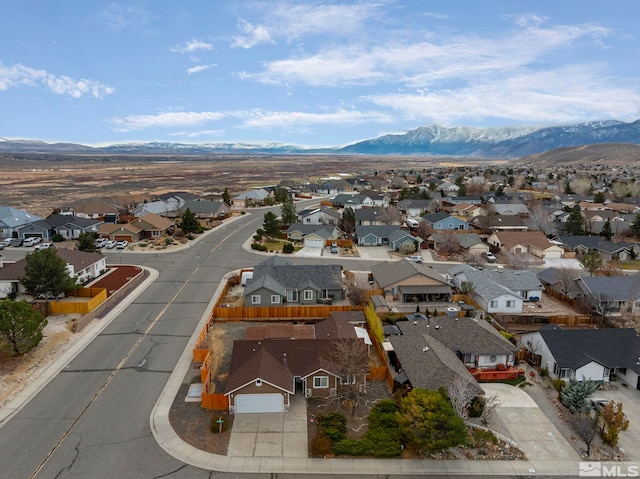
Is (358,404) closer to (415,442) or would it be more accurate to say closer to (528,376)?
(415,442)

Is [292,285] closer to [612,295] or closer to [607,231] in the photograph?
[612,295]

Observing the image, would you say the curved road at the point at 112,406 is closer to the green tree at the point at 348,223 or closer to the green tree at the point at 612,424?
the green tree at the point at 612,424

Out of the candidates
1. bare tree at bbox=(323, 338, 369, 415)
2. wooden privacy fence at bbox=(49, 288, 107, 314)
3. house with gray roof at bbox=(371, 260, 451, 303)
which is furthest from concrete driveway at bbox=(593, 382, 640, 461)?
wooden privacy fence at bbox=(49, 288, 107, 314)

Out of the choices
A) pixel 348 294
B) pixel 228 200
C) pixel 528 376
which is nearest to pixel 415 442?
pixel 528 376

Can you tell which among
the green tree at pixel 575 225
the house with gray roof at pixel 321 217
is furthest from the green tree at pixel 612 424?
the house with gray roof at pixel 321 217

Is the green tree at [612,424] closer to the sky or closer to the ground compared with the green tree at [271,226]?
closer to the ground

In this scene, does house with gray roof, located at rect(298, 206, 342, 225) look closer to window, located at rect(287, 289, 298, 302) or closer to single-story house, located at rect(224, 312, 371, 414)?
window, located at rect(287, 289, 298, 302)
